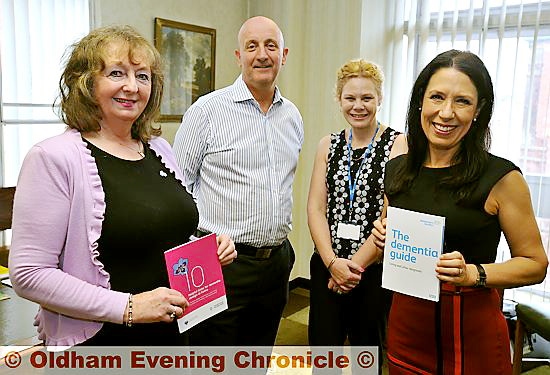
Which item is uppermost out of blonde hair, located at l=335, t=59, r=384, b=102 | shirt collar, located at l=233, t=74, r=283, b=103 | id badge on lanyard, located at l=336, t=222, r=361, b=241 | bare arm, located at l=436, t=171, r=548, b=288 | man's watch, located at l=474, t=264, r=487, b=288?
blonde hair, located at l=335, t=59, r=384, b=102

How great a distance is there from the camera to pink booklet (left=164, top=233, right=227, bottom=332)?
4.41 feet

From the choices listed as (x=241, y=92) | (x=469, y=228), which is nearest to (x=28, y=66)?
(x=241, y=92)

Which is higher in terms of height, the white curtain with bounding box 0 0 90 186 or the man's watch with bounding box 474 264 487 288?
the white curtain with bounding box 0 0 90 186

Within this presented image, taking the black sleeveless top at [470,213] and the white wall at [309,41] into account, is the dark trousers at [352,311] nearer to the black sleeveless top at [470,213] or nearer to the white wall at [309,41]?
the black sleeveless top at [470,213]

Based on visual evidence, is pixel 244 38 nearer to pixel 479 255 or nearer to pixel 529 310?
pixel 479 255

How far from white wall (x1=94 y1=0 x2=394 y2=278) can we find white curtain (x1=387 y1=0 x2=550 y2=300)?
510 mm

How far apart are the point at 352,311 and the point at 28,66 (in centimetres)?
209

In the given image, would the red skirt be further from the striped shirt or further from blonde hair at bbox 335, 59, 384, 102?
blonde hair at bbox 335, 59, 384, 102

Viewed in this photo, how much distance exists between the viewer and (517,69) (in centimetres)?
324

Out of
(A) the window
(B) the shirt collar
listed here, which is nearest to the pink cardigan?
(B) the shirt collar

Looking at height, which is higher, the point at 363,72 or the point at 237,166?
the point at 363,72

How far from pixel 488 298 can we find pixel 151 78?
1180mm

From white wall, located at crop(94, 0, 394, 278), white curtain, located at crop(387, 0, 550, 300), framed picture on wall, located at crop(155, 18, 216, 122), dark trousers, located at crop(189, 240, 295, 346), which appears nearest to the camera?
dark trousers, located at crop(189, 240, 295, 346)

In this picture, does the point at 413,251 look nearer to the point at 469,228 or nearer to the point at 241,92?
Result: the point at 469,228
